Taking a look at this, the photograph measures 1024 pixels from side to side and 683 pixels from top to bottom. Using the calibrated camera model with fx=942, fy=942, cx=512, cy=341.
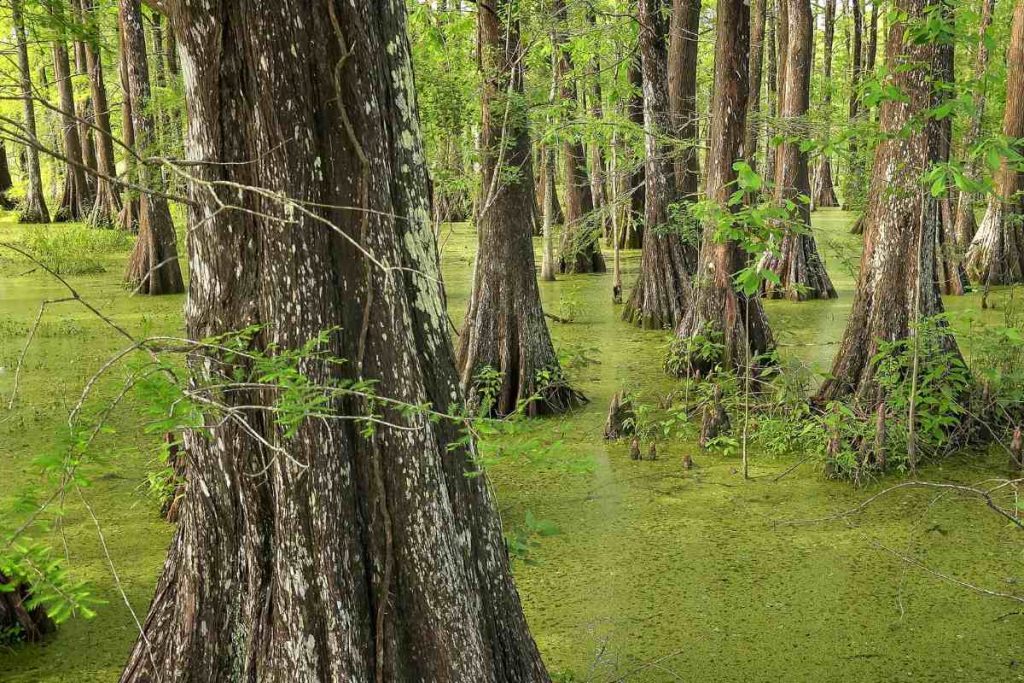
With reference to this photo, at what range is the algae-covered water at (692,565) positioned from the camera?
10.4 ft

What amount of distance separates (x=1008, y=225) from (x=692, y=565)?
813cm

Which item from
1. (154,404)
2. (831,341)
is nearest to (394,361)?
(154,404)

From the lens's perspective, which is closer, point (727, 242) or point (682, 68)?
point (727, 242)

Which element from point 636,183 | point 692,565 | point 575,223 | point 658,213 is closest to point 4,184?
point 636,183

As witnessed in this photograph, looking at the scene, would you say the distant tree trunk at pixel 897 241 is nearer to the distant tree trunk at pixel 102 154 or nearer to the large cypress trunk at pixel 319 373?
the large cypress trunk at pixel 319 373

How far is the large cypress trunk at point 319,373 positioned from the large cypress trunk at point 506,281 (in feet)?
11.5

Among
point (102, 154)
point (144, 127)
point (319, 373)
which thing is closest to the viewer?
point (319, 373)

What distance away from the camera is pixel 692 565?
13.0 feet

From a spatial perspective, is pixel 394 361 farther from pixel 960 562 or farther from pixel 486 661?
pixel 960 562

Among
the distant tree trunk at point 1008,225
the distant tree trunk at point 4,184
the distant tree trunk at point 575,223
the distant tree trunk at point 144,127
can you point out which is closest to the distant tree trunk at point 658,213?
the distant tree trunk at point 575,223

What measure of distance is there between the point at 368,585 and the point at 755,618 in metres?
1.74

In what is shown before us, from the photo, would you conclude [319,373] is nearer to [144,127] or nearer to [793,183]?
[144,127]

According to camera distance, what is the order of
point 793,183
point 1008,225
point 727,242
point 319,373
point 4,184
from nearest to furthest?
point 319,373 → point 727,242 → point 1008,225 → point 793,183 → point 4,184

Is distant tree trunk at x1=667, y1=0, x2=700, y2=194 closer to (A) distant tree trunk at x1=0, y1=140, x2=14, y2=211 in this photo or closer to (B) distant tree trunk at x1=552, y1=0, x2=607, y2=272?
(B) distant tree trunk at x1=552, y1=0, x2=607, y2=272
